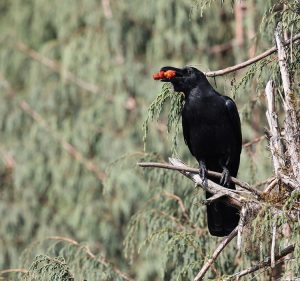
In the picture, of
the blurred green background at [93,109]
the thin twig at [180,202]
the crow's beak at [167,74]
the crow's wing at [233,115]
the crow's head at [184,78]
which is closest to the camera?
the crow's beak at [167,74]

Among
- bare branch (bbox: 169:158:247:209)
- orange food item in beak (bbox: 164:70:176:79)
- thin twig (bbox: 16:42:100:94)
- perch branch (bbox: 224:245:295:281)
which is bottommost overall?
perch branch (bbox: 224:245:295:281)

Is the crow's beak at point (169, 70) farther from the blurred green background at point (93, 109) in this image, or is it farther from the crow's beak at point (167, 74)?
the blurred green background at point (93, 109)

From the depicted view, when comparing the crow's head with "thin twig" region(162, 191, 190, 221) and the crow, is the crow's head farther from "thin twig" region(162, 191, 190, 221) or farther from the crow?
→ "thin twig" region(162, 191, 190, 221)

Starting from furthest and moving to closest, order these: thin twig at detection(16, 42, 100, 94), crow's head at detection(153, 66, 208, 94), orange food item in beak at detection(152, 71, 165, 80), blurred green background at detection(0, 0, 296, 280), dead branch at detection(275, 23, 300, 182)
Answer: thin twig at detection(16, 42, 100, 94), blurred green background at detection(0, 0, 296, 280), crow's head at detection(153, 66, 208, 94), orange food item in beak at detection(152, 71, 165, 80), dead branch at detection(275, 23, 300, 182)

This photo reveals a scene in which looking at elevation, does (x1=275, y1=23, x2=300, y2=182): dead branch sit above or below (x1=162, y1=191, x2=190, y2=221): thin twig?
above

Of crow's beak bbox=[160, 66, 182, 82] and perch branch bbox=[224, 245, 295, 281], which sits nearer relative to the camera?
perch branch bbox=[224, 245, 295, 281]

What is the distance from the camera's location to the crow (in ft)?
15.8

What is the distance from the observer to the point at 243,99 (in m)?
7.95

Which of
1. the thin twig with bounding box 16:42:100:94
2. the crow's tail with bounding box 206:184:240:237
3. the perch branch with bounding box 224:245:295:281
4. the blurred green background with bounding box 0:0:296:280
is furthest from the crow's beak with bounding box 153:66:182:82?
the thin twig with bounding box 16:42:100:94

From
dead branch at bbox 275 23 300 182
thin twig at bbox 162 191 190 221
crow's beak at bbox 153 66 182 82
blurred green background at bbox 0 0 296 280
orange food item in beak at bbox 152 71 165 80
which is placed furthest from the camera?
blurred green background at bbox 0 0 296 280

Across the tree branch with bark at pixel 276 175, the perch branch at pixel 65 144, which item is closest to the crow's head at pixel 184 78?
the tree branch with bark at pixel 276 175

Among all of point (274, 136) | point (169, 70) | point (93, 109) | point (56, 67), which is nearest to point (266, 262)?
point (274, 136)

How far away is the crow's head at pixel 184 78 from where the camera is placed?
186 inches

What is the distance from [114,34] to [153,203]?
372cm
